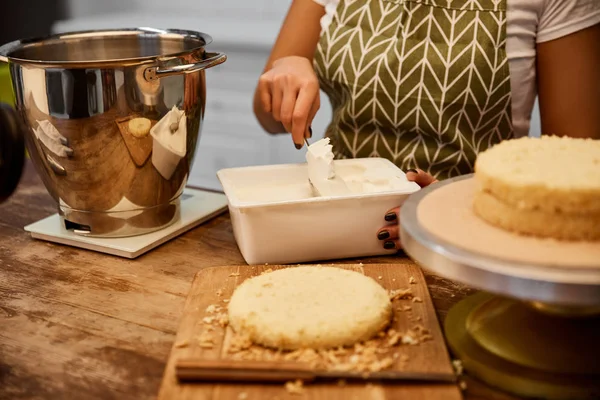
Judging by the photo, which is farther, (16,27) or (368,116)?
(16,27)

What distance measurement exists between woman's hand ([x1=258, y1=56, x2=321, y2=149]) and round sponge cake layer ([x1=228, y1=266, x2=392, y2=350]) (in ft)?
1.11

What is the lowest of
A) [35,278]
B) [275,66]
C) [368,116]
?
[35,278]

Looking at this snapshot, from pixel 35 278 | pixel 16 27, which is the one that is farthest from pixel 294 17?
pixel 16 27

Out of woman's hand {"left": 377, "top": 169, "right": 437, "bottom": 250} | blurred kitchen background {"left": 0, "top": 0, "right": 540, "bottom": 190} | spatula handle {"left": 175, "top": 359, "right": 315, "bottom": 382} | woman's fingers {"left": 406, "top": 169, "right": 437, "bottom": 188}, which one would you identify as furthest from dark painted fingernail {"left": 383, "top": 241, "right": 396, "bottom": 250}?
blurred kitchen background {"left": 0, "top": 0, "right": 540, "bottom": 190}

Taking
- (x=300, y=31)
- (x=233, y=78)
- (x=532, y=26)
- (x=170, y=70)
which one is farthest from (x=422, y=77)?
(x=233, y=78)

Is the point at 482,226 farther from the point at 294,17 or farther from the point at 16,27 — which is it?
the point at 16,27

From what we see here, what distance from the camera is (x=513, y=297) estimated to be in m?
0.61

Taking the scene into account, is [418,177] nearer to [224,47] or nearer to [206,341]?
[206,341]

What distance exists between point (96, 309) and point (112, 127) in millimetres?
286

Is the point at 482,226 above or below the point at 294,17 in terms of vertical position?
below

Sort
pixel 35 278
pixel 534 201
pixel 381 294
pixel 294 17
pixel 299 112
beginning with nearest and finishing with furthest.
Result: 1. pixel 534 201
2. pixel 381 294
3. pixel 35 278
4. pixel 299 112
5. pixel 294 17

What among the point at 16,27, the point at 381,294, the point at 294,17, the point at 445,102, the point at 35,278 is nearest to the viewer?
the point at 381,294

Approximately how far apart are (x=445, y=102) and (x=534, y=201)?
671mm

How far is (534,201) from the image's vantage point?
0.66m
